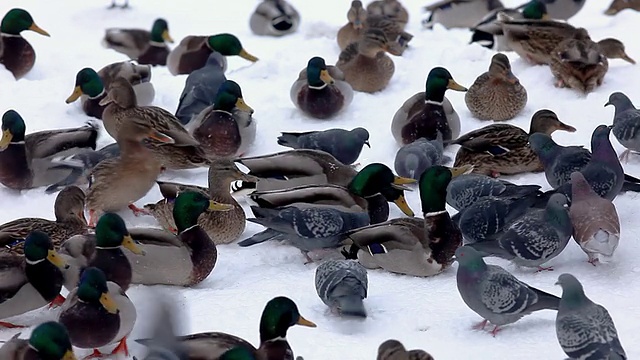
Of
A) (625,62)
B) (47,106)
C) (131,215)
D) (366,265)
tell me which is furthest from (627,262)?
(47,106)

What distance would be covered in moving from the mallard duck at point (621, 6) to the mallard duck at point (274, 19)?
3165 millimetres

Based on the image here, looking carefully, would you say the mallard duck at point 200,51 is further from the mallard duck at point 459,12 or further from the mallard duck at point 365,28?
the mallard duck at point 459,12

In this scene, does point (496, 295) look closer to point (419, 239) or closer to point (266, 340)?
point (419, 239)

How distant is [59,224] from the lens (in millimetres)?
6242

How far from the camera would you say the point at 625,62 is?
29.9 feet

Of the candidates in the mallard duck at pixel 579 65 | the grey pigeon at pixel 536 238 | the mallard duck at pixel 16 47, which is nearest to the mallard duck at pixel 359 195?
the grey pigeon at pixel 536 238

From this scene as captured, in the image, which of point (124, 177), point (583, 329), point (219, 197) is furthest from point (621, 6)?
point (583, 329)

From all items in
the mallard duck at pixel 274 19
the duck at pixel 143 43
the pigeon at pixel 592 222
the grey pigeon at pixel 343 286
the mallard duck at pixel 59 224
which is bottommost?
the duck at pixel 143 43

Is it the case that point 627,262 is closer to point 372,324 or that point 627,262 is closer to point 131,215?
point 372,324

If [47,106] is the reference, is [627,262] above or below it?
above

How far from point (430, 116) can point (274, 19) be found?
3.95m

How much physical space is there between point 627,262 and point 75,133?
373cm

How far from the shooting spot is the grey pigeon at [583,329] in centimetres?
459

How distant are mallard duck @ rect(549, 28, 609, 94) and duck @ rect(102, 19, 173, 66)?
13.6ft
